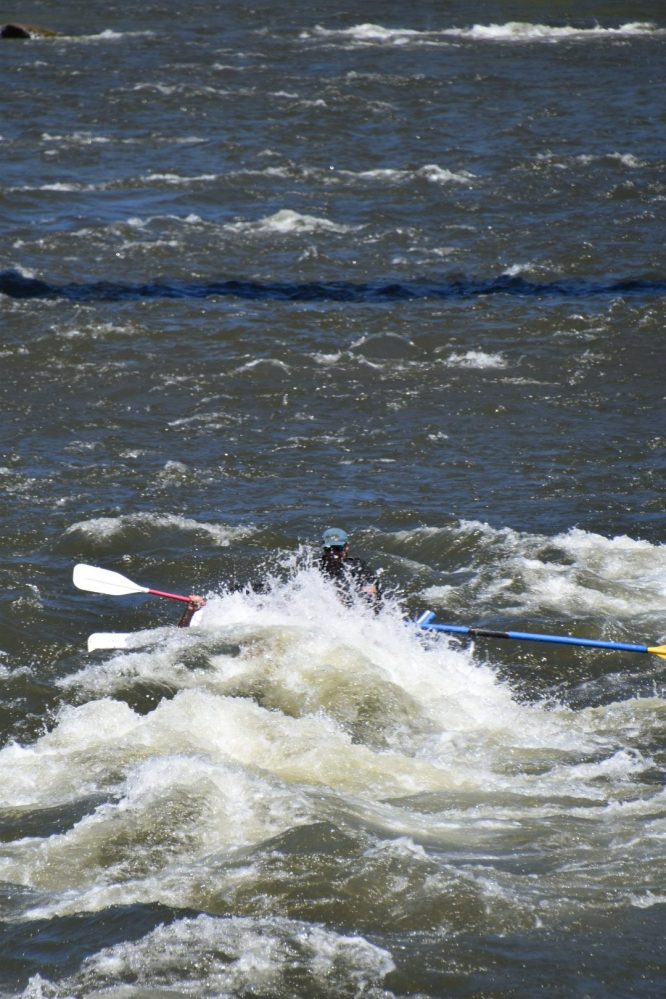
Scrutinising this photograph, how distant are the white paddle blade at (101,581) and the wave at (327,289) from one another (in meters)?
7.98

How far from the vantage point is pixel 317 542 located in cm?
A: 1245

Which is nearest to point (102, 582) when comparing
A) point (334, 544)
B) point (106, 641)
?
point (106, 641)

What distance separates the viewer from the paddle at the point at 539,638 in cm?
1006

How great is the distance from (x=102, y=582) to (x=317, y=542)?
79.7 inches

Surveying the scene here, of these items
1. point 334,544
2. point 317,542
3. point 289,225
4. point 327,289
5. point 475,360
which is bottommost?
point 317,542

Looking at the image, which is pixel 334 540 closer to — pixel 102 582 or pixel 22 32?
pixel 102 582

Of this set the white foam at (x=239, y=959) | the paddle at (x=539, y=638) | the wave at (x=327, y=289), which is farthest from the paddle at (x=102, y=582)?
the wave at (x=327, y=289)

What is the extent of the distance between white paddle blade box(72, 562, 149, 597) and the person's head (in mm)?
1441

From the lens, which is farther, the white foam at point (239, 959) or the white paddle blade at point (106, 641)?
the white paddle blade at point (106, 641)

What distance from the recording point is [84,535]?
1258 centimetres

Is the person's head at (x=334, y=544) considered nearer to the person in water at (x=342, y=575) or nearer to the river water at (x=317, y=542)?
the person in water at (x=342, y=575)

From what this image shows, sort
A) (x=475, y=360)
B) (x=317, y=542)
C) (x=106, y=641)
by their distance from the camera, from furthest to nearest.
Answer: (x=475, y=360), (x=317, y=542), (x=106, y=641)

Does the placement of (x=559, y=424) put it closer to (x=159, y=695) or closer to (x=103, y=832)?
(x=159, y=695)

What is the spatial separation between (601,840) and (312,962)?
1.90 meters
